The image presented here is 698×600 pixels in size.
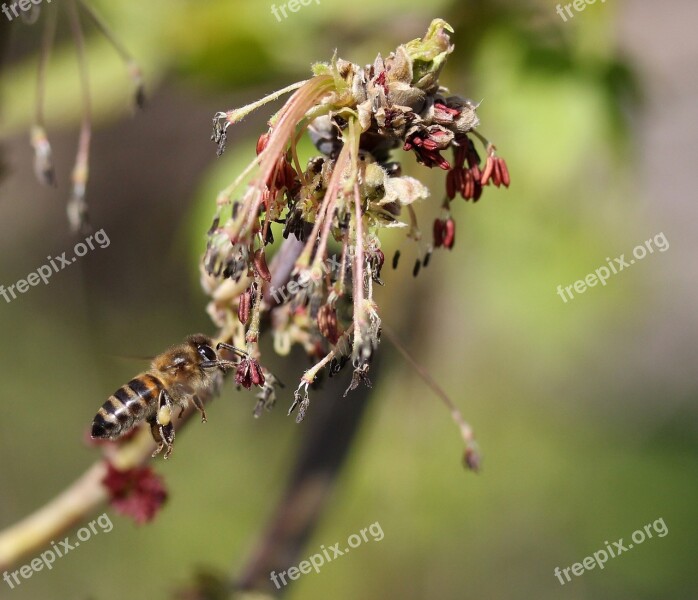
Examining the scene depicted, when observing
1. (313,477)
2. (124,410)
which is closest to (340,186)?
(124,410)

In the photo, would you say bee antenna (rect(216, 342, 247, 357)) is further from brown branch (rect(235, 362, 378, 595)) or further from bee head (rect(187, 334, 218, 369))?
brown branch (rect(235, 362, 378, 595))

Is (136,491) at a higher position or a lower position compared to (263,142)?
lower

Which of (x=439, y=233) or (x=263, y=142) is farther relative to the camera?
(x=439, y=233)

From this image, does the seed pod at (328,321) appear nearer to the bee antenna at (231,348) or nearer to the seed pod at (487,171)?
the bee antenna at (231,348)

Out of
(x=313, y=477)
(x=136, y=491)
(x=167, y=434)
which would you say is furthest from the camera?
(x=313, y=477)

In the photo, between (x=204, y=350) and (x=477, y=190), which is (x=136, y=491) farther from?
(x=477, y=190)

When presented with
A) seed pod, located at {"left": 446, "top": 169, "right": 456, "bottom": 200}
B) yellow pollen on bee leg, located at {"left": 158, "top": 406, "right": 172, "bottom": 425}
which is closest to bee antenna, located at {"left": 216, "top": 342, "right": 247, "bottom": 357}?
yellow pollen on bee leg, located at {"left": 158, "top": 406, "right": 172, "bottom": 425}

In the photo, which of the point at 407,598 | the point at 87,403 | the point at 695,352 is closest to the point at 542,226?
the point at 407,598
